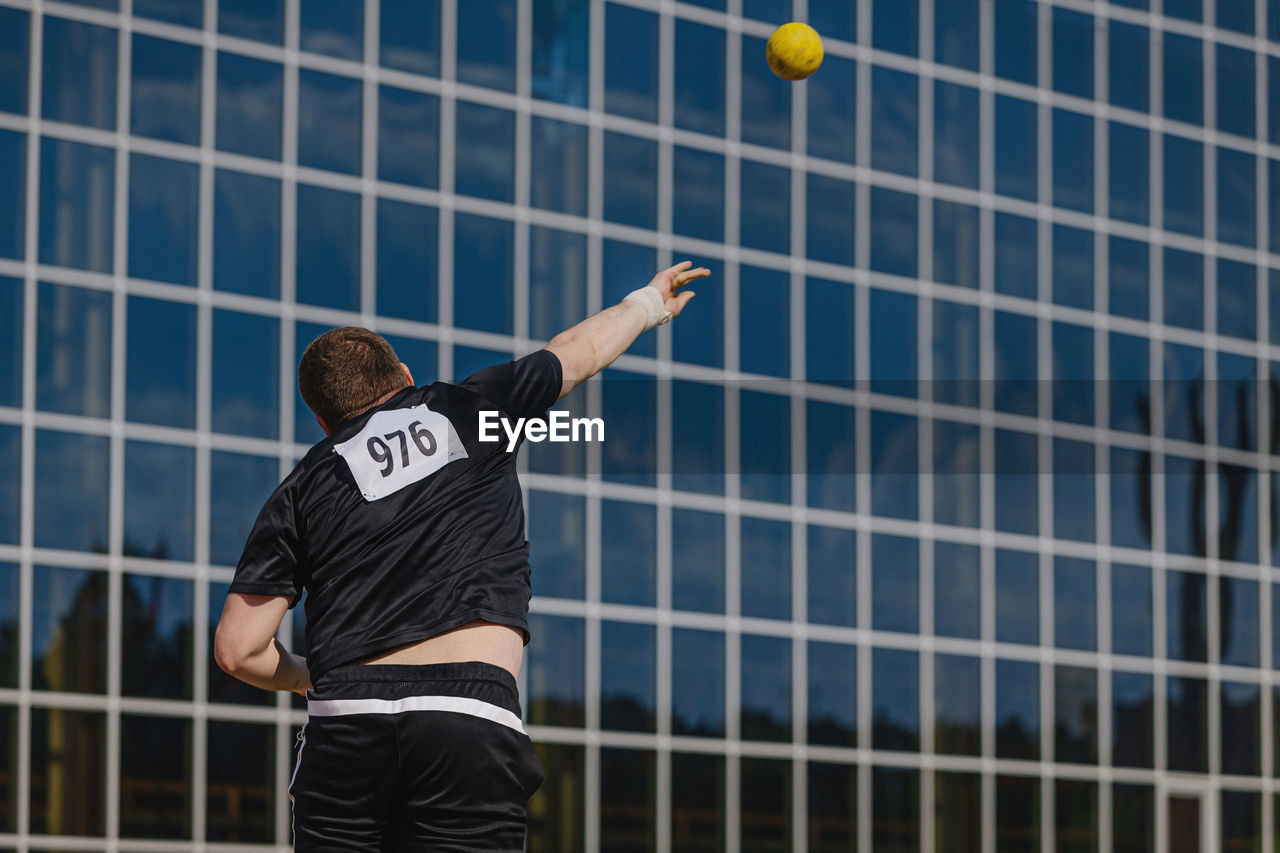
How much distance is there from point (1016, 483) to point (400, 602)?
17.3 meters

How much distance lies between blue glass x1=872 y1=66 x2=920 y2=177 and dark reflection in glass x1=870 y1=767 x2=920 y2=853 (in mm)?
6686

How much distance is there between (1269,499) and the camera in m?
22.4

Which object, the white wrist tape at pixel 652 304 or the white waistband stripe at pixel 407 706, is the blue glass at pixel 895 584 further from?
the white waistband stripe at pixel 407 706

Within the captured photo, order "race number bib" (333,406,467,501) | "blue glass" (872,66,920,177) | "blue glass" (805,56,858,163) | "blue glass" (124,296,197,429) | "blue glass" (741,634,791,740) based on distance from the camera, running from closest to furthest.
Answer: "race number bib" (333,406,467,501), "blue glass" (124,296,197,429), "blue glass" (741,634,791,740), "blue glass" (805,56,858,163), "blue glass" (872,66,920,177)

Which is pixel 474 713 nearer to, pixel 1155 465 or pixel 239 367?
pixel 239 367

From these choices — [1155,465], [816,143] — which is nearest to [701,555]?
[816,143]

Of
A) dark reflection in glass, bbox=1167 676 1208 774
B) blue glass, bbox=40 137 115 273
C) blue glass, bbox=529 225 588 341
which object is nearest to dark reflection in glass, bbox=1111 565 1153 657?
dark reflection in glass, bbox=1167 676 1208 774

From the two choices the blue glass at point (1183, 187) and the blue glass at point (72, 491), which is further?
the blue glass at point (1183, 187)

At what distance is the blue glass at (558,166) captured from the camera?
1864cm

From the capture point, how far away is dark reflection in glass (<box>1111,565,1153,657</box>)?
21.1 meters

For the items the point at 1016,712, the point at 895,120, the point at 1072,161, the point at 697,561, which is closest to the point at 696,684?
the point at 697,561

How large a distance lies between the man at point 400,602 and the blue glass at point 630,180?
14.5m

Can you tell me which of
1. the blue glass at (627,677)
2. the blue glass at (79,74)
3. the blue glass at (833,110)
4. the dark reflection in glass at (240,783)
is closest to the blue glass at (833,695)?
the blue glass at (627,677)

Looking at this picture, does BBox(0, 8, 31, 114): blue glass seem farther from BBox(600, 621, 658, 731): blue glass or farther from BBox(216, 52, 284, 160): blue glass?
BBox(600, 621, 658, 731): blue glass
